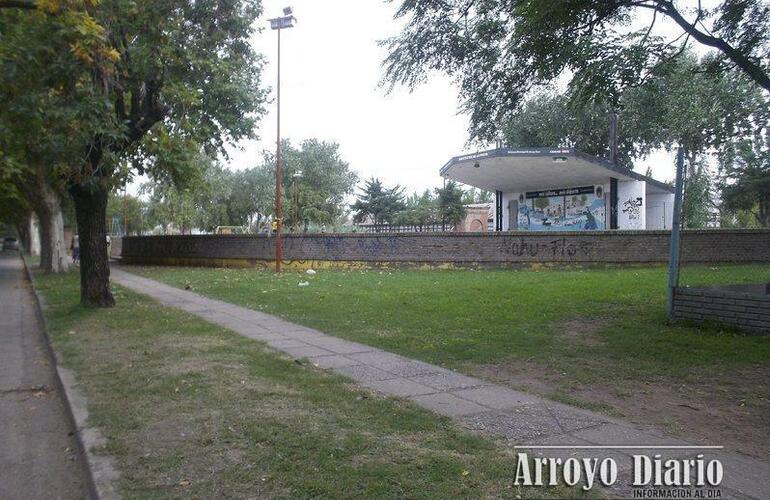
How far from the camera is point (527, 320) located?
9922 mm

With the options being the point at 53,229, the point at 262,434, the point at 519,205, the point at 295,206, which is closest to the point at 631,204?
the point at 519,205

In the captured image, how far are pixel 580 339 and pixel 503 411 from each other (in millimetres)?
3669

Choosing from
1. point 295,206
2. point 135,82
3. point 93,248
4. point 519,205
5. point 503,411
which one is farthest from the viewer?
point 295,206

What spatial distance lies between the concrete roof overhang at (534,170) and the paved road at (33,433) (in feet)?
53.8

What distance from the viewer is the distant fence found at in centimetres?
1806

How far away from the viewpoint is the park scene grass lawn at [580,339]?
5.41m

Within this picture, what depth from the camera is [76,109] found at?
9461 mm

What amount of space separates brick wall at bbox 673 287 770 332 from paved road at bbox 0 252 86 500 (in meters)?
8.06

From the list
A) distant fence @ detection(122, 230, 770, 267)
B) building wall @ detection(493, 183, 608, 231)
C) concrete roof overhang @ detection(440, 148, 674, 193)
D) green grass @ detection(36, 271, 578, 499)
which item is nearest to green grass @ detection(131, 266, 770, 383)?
distant fence @ detection(122, 230, 770, 267)

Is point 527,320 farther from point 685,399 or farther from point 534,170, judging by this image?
point 534,170

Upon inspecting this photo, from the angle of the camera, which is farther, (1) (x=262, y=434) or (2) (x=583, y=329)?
(2) (x=583, y=329)

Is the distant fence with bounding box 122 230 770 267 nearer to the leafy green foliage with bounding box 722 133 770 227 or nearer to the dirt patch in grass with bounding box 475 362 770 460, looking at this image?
the leafy green foliage with bounding box 722 133 770 227

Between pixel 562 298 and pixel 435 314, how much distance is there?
2.86 metres

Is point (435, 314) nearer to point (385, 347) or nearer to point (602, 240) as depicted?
point (385, 347)
